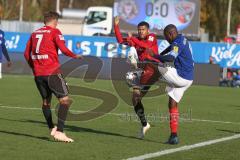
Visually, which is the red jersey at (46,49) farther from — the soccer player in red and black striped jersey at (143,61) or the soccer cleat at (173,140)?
the soccer cleat at (173,140)

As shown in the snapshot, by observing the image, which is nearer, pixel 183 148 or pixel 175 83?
pixel 183 148

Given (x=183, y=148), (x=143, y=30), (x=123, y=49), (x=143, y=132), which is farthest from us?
(x=123, y=49)

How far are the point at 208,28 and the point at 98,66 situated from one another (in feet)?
171

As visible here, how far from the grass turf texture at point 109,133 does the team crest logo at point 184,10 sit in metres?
26.3

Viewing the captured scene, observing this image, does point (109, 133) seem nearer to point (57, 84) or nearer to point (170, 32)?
point (57, 84)

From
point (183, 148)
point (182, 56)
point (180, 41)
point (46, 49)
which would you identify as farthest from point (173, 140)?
point (46, 49)

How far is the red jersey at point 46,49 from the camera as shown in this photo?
1246 centimetres

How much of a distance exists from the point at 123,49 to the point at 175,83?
27489 millimetres

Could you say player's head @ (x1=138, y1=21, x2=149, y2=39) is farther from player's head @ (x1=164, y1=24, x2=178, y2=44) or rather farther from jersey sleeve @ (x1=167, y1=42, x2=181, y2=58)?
jersey sleeve @ (x1=167, y1=42, x2=181, y2=58)

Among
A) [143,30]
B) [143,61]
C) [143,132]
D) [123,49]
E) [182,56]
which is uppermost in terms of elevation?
[143,30]

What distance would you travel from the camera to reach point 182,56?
1258 cm

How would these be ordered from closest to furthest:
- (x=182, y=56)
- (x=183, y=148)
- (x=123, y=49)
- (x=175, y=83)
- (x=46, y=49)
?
1. (x=183, y=148)
2. (x=46, y=49)
3. (x=182, y=56)
4. (x=175, y=83)
5. (x=123, y=49)

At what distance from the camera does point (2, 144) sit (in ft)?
38.9

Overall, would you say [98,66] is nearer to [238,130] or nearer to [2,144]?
[238,130]
